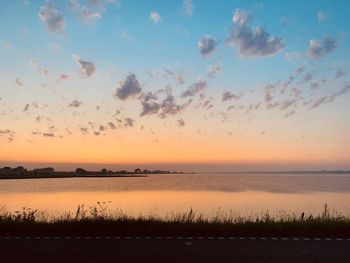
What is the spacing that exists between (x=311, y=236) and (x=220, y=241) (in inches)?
126

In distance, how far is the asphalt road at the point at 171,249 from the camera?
10641 mm

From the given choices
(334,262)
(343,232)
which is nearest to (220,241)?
(334,262)

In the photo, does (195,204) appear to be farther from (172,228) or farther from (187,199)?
(172,228)

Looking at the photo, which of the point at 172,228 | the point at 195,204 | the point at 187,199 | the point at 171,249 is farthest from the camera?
the point at 187,199

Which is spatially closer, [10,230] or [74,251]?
[74,251]

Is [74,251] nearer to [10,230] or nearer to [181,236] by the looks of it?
[181,236]

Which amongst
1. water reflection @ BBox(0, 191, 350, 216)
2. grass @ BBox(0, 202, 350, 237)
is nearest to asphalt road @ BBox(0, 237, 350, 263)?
grass @ BBox(0, 202, 350, 237)

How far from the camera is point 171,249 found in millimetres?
11719

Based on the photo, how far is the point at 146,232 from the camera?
14.8m

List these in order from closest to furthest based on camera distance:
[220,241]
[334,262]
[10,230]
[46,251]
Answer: [334,262] → [46,251] → [220,241] → [10,230]

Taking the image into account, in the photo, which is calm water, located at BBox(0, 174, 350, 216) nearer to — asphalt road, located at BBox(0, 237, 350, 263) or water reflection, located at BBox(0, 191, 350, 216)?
water reflection, located at BBox(0, 191, 350, 216)

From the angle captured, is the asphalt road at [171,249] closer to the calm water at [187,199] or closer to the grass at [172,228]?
the grass at [172,228]

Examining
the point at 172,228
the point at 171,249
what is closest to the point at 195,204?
the point at 172,228

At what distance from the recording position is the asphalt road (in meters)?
10.6
